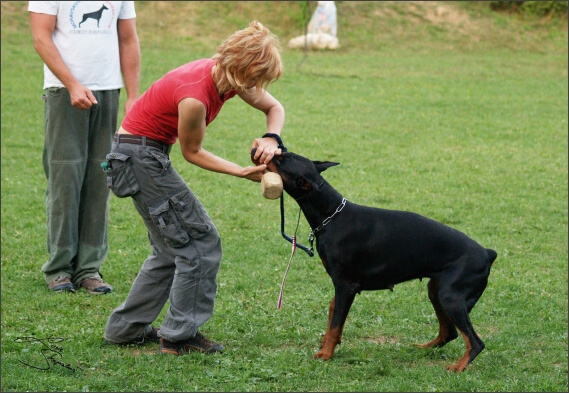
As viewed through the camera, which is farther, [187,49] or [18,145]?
[187,49]

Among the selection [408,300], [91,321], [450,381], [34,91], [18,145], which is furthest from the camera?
[34,91]

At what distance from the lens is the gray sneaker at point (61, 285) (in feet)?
19.7

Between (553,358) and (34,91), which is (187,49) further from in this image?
(553,358)

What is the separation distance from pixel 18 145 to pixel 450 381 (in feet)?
29.1

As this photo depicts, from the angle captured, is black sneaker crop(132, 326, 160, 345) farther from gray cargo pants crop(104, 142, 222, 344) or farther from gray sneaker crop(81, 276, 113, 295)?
gray sneaker crop(81, 276, 113, 295)

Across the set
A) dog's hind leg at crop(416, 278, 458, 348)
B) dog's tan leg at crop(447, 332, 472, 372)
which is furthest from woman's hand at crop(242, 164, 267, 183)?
dog's tan leg at crop(447, 332, 472, 372)

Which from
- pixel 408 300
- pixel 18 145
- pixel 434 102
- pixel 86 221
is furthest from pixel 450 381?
pixel 434 102

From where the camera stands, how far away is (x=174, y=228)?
452 cm

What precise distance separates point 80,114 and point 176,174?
5.39ft

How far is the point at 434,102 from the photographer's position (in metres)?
16.3

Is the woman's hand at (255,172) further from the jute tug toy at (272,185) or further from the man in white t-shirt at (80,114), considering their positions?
the man in white t-shirt at (80,114)

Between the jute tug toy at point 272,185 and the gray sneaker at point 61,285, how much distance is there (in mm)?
2303

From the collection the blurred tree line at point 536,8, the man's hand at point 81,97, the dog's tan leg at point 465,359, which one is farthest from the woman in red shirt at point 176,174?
the blurred tree line at point 536,8

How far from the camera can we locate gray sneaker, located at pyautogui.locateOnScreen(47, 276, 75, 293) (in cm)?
600
